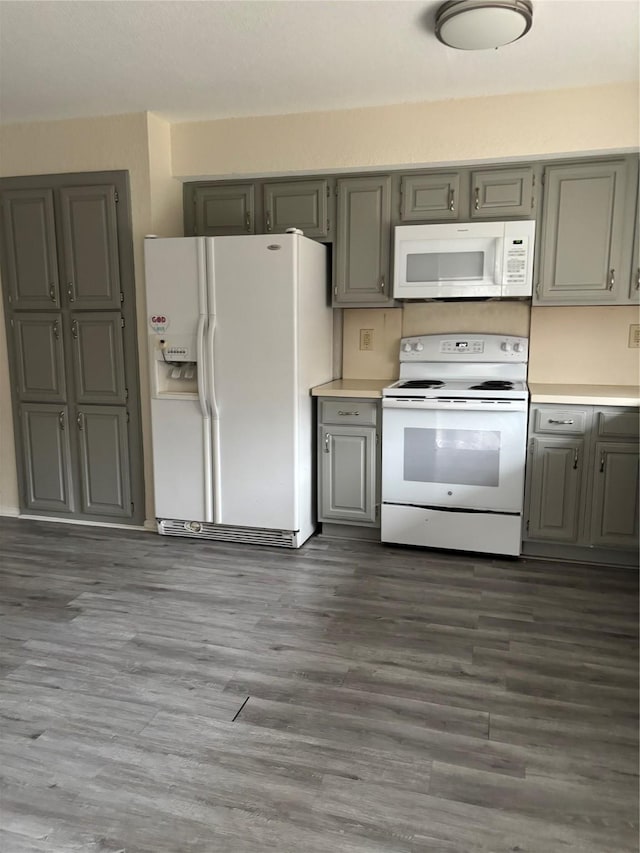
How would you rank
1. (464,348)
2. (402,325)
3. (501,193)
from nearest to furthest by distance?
(501,193) → (464,348) → (402,325)

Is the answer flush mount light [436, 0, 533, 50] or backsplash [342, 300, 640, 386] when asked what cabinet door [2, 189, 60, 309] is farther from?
flush mount light [436, 0, 533, 50]

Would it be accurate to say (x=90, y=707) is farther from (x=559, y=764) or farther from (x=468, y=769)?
(x=559, y=764)

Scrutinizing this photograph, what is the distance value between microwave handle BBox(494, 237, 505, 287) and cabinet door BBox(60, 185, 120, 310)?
2.15 m

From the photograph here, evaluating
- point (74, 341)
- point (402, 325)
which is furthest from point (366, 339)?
→ point (74, 341)

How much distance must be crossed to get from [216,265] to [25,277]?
53.1 inches

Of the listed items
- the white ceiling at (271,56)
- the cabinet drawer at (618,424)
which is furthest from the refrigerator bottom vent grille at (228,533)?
the white ceiling at (271,56)

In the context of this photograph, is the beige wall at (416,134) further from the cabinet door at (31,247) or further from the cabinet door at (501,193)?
the cabinet door at (31,247)

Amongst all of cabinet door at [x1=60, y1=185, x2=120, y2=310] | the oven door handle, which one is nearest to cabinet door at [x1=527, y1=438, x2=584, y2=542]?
the oven door handle

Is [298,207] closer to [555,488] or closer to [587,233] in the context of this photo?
[587,233]

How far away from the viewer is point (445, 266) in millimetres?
3438

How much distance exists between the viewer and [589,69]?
9.67 ft

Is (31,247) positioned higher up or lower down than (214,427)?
higher up

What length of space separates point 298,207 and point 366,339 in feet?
2.95

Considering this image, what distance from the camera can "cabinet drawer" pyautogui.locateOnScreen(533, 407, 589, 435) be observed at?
3.19 metres
